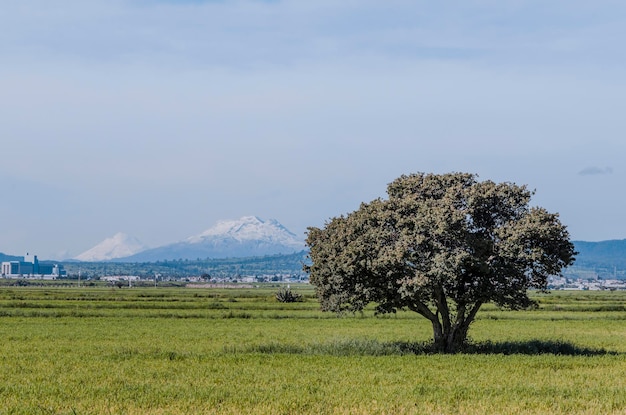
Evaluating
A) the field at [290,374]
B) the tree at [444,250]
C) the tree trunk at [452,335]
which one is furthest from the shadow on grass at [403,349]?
the tree at [444,250]

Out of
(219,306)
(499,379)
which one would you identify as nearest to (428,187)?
(499,379)

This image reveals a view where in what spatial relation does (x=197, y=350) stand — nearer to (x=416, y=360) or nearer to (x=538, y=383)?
(x=416, y=360)

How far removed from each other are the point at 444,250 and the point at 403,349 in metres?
7.50

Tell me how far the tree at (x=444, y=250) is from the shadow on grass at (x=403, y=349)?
65.1 inches

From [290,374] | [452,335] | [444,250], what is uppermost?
[444,250]

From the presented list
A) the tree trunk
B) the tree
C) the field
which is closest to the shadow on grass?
the field

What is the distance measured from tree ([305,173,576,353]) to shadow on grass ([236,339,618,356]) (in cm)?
165

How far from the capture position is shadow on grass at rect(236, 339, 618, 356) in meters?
40.4

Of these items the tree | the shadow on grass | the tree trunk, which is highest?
the tree

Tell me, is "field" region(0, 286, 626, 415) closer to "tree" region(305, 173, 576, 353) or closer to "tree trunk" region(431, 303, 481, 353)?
"tree trunk" region(431, 303, 481, 353)

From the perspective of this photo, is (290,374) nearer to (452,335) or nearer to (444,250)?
(444,250)

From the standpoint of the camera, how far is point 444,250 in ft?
122

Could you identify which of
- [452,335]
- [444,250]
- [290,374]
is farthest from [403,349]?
[290,374]

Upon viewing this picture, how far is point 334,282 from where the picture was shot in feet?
132
